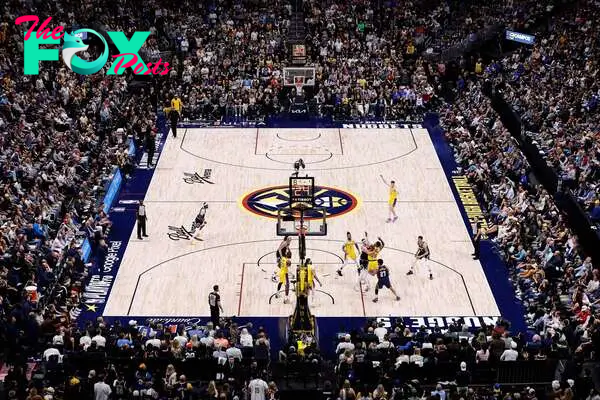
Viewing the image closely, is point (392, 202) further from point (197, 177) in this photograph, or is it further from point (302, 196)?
point (197, 177)

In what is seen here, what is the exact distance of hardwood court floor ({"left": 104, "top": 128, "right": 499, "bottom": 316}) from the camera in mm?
32188

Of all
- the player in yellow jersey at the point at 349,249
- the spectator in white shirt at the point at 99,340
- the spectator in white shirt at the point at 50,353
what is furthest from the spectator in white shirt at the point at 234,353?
the player in yellow jersey at the point at 349,249

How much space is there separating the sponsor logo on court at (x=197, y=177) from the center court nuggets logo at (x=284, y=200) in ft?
7.72

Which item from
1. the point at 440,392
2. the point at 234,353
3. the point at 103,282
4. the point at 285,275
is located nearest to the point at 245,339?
the point at 234,353

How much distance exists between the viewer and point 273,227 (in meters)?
37.3

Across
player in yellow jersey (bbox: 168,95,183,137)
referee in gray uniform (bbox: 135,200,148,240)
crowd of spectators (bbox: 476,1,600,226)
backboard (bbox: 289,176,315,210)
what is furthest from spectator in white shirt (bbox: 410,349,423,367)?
player in yellow jersey (bbox: 168,95,183,137)

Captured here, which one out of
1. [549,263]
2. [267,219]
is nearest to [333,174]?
[267,219]

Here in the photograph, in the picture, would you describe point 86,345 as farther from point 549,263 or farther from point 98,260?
point 549,263

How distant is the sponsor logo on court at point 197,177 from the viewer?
41875mm

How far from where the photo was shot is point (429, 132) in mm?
48812

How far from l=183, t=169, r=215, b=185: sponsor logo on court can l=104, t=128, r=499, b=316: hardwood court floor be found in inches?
1.5

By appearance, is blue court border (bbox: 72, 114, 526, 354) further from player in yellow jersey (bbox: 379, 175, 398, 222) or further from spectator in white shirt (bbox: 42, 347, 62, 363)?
spectator in white shirt (bbox: 42, 347, 62, 363)

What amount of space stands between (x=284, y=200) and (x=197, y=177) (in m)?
4.30

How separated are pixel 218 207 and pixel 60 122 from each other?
28.0ft
